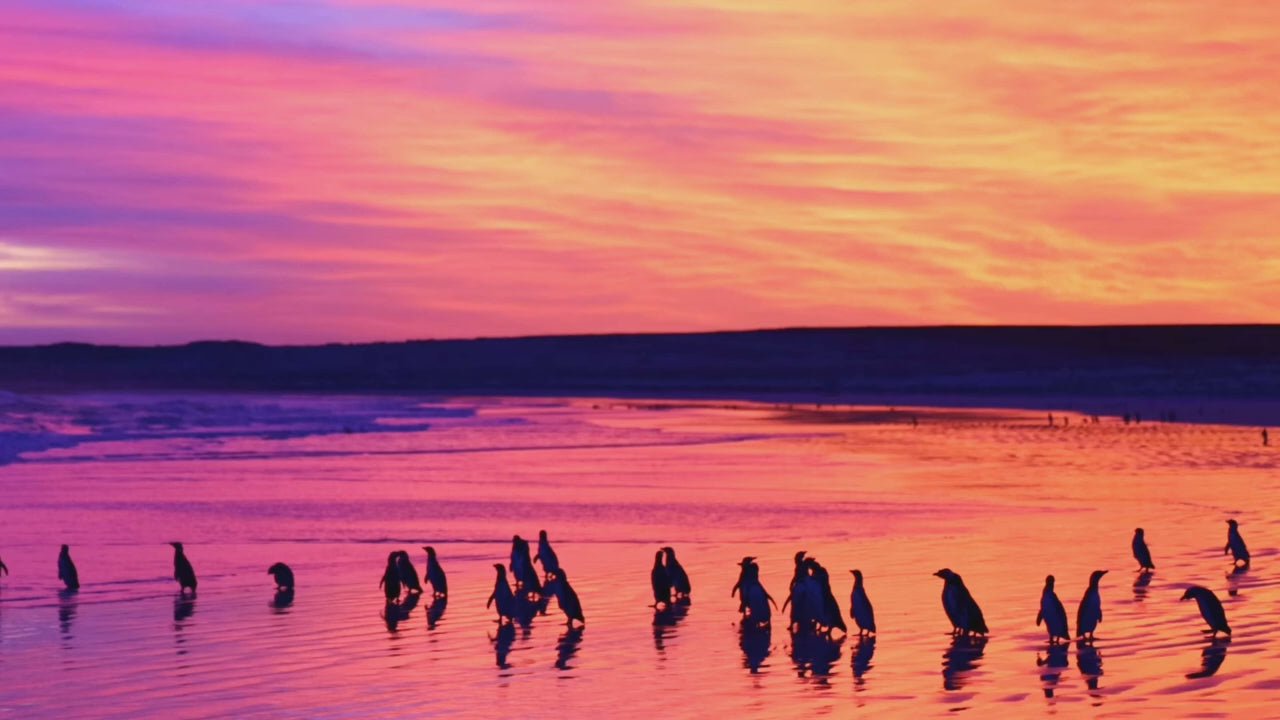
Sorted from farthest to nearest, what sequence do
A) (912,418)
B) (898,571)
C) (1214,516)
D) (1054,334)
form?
(1054,334) → (912,418) → (1214,516) → (898,571)

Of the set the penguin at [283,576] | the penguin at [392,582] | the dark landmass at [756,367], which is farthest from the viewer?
the dark landmass at [756,367]

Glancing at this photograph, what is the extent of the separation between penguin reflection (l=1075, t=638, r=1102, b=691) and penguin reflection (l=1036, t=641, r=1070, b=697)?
0.08 m

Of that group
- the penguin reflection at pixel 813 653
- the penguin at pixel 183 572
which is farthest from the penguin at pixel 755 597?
the penguin at pixel 183 572

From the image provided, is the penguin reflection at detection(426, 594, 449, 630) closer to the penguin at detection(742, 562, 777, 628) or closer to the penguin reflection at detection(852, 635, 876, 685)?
the penguin at detection(742, 562, 777, 628)

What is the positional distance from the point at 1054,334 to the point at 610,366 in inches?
1466

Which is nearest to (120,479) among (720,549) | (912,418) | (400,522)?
(400,522)

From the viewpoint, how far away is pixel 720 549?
1677 cm

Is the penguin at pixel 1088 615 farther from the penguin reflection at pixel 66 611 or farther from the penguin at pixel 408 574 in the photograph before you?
the penguin reflection at pixel 66 611

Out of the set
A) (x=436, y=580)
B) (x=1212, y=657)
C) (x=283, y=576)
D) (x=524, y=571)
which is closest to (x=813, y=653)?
(x=1212, y=657)

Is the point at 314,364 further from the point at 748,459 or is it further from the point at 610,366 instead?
the point at 748,459

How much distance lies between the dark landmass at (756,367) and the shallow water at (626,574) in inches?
1754

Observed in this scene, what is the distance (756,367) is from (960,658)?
396 feet

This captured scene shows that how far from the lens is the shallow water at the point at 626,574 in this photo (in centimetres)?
961

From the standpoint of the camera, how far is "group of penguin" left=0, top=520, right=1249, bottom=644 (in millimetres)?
11008
